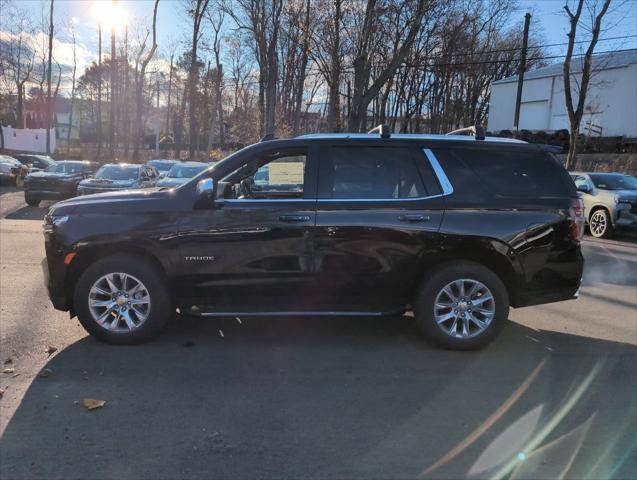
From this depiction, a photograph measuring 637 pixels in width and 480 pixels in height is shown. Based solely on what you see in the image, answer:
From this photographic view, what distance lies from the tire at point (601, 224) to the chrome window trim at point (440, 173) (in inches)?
399

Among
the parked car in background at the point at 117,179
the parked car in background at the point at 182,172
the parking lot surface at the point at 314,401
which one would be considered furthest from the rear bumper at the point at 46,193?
the parking lot surface at the point at 314,401

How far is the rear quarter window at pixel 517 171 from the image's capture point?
498cm

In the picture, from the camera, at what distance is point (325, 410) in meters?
3.75

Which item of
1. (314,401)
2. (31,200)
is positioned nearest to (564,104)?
(31,200)

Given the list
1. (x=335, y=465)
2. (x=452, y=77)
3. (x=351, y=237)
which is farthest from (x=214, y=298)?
(x=452, y=77)

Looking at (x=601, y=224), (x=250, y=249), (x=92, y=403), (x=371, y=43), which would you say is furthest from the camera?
(x=371, y=43)

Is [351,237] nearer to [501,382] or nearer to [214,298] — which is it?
[214,298]

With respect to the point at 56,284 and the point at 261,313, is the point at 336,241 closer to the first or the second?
the point at 261,313

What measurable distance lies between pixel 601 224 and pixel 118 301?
12544mm

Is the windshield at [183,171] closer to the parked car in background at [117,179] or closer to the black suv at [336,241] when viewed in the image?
the parked car in background at [117,179]

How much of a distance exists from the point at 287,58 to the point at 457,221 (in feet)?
110

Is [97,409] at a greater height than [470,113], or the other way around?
[470,113]

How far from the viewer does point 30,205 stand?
1711cm

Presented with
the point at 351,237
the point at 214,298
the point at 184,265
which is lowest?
the point at 214,298
